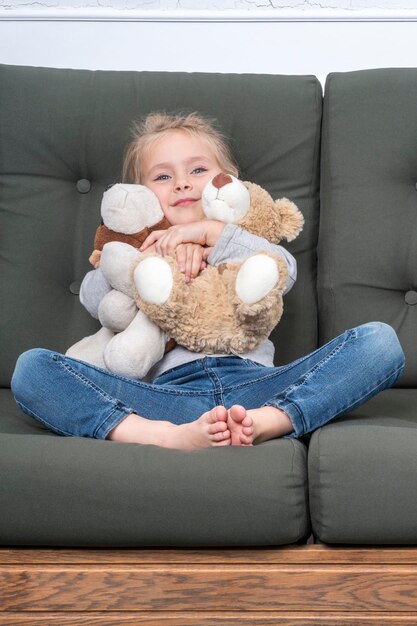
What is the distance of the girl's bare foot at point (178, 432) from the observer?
4.12 feet

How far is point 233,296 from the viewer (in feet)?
4.86

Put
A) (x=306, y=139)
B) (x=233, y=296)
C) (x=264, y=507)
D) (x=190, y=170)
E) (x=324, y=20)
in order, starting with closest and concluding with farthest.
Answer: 1. (x=264, y=507)
2. (x=233, y=296)
3. (x=190, y=170)
4. (x=306, y=139)
5. (x=324, y=20)

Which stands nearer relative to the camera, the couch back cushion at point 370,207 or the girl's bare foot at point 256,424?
the girl's bare foot at point 256,424

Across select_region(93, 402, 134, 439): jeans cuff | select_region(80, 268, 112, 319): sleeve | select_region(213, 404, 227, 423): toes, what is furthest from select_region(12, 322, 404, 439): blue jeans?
select_region(80, 268, 112, 319): sleeve

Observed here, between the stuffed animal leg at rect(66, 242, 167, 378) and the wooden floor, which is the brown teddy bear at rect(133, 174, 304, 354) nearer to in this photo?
the stuffed animal leg at rect(66, 242, 167, 378)

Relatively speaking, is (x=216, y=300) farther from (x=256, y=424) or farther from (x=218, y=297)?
(x=256, y=424)

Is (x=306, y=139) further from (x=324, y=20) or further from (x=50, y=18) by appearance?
(x=50, y=18)

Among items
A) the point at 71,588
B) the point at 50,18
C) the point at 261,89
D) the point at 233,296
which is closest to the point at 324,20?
the point at 261,89

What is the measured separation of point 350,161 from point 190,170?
1.04ft

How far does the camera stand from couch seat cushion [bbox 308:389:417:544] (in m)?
1.18

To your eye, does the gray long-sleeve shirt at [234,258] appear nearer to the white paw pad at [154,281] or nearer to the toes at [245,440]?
the white paw pad at [154,281]

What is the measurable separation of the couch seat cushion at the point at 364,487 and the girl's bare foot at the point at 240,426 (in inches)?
3.4

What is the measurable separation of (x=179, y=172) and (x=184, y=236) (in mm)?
165

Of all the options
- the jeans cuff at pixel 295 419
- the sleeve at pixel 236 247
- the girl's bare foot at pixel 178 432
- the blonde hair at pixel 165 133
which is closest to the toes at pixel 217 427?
the girl's bare foot at pixel 178 432
